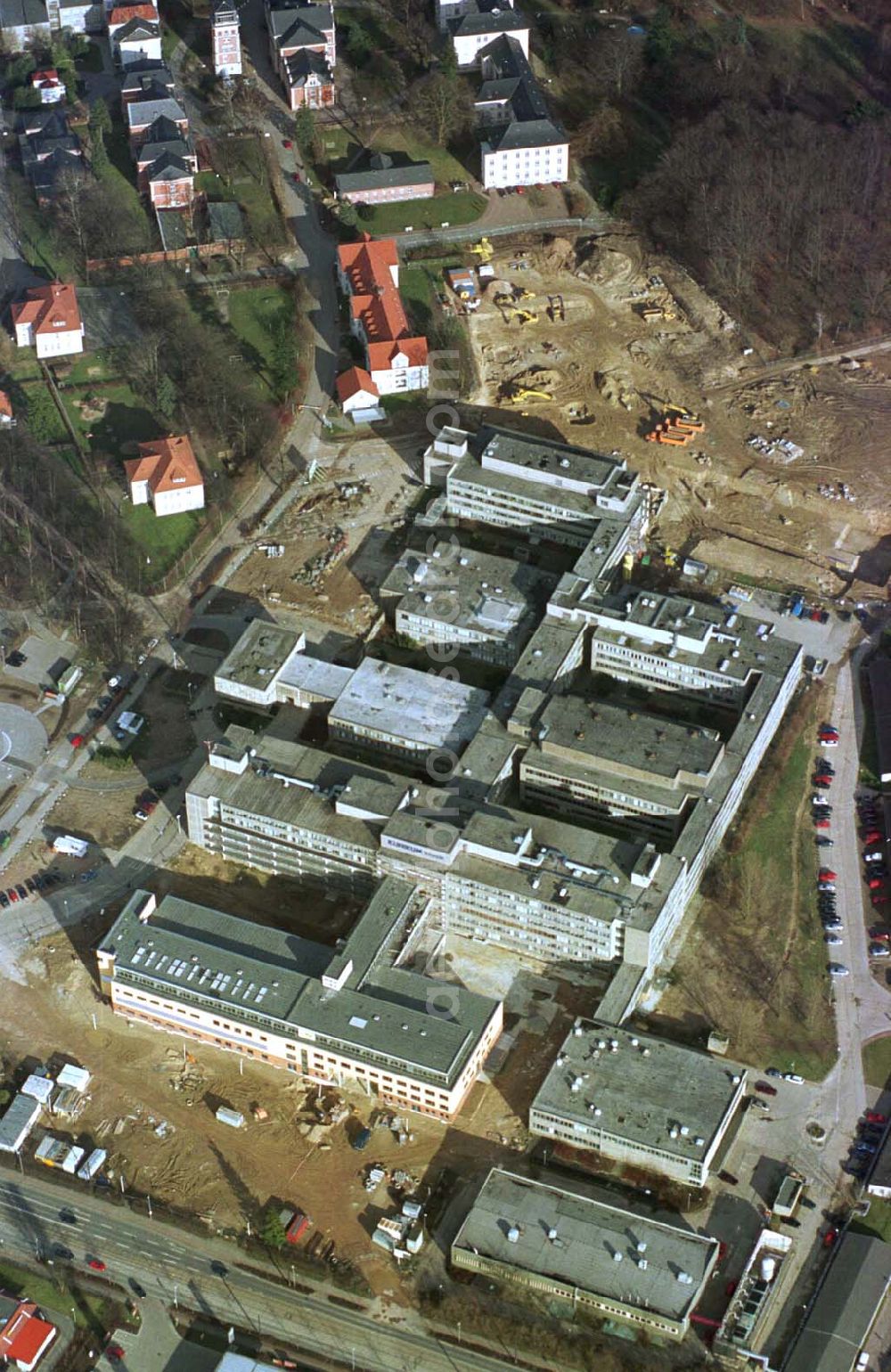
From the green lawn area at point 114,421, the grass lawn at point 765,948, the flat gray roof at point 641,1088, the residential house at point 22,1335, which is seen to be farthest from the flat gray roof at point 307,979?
the green lawn area at point 114,421

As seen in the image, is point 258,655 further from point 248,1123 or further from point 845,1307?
point 845,1307

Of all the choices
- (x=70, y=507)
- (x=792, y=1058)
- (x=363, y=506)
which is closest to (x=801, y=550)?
(x=363, y=506)

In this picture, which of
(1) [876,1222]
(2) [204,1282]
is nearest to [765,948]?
(1) [876,1222]

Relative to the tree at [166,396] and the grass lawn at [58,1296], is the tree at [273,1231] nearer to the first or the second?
the grass lawn at [58,1296]

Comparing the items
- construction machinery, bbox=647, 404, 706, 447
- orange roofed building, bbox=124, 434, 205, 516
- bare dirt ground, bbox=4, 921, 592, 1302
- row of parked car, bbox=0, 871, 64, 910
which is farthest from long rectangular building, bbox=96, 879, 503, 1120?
construction machinery, bbox=647, 404, 706, 447

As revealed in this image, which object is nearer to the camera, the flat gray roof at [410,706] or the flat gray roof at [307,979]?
the flat gray roof at [307,979]

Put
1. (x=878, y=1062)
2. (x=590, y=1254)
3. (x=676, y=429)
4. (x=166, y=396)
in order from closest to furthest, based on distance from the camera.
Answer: (x=590, y=1254)
(x=878, y=1062)
(x=166, y=396)
(x=676, y=429)
